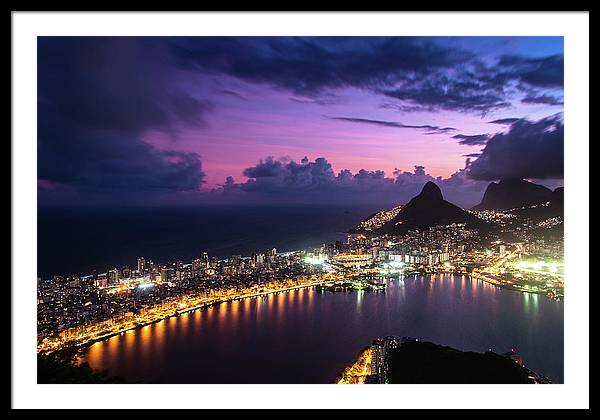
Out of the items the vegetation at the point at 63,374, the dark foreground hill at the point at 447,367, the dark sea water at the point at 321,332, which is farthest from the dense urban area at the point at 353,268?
the dark foreground hill at the point at 447,367

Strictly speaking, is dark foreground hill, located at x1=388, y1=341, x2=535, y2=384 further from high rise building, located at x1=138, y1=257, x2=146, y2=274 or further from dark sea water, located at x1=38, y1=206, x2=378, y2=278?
high rise building, located at x1=138, y1=257, x2=146, y2=274

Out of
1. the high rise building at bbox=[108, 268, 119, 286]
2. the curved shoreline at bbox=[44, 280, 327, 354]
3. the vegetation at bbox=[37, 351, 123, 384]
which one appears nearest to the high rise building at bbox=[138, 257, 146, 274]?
the high rise building at bbox=[108, 268, 119, 286]

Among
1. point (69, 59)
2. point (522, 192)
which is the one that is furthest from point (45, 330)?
point (522, 192)

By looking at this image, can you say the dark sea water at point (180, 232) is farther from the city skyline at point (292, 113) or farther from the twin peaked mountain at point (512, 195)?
the twin peaked mountain at point (512, 195)

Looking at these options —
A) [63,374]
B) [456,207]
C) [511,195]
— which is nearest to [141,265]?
[63,374]

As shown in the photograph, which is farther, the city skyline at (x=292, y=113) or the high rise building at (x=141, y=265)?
the high rise building at (x=141, y=265)

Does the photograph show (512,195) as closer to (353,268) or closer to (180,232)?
(353,268)
